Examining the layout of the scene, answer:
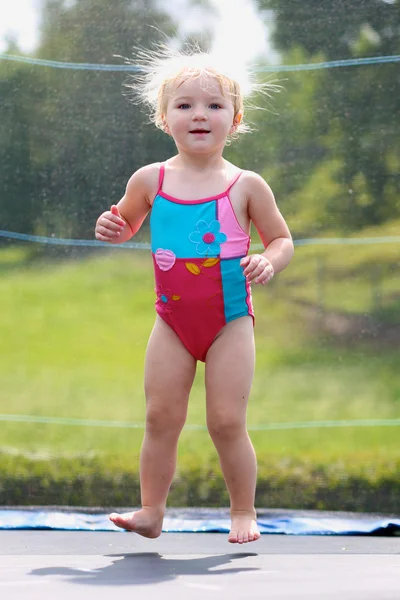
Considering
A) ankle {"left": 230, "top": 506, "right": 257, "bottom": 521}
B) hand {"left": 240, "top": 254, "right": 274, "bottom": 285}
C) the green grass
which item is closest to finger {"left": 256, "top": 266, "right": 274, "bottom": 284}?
hand {"left": 240, "top": 254, "right": 274, "bottom": 285}

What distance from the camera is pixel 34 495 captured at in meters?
2.55

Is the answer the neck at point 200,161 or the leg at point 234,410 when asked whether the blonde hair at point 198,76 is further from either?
the leg at point 234,410

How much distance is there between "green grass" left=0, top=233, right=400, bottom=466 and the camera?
8.38 ft

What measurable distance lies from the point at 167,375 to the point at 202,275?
198 mm

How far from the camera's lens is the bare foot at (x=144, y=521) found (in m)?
1.89

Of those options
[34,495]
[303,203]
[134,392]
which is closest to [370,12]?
[303,203]

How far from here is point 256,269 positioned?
5.84 ft

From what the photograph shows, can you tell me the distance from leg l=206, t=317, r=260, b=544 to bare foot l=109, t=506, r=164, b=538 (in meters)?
0.14

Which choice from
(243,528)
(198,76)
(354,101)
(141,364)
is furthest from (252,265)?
(354,101)

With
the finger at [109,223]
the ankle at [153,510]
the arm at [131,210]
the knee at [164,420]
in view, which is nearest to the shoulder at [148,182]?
the arm at [131,210]

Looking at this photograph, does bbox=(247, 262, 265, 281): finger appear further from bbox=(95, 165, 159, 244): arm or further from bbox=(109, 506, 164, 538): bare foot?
bbox=(109, 506, 164, 538): bare foot

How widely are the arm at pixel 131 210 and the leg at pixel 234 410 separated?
273 mm

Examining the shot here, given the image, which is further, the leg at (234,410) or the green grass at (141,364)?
the green grass at (141,364)

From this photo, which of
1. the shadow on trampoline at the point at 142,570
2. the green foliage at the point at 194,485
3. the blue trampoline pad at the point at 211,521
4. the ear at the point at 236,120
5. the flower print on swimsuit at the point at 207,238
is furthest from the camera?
the green foliage at the point at 194,485
